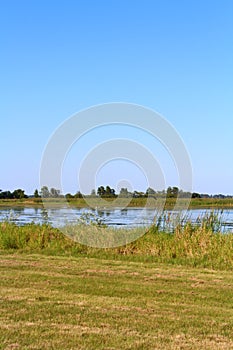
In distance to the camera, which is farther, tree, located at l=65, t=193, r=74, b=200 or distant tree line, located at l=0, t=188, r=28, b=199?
distant tree line, located at l=0, t=188, r=28, b=199

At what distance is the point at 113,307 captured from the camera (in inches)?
221

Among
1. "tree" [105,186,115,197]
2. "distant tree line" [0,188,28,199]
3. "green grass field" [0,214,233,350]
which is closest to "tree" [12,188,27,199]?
"distant tree line" [0,188,28,199]

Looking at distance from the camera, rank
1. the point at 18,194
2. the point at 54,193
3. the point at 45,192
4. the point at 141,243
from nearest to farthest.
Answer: the point at 141,243
the point at 45,192
the point at 54,193
the point at 18,194

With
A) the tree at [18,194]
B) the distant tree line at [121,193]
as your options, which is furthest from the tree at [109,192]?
the tree at [18,194]

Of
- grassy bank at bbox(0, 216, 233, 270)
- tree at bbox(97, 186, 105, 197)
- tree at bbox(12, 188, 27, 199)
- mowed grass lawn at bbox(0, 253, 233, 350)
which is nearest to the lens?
mowed grass lawn at bbox(0, 253, 233, 350)

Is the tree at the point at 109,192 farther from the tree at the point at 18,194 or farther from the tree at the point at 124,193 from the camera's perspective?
the tree at the point at 18,194

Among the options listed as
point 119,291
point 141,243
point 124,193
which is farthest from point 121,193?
point 119,291

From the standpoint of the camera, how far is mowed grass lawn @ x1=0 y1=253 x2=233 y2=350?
14.3ft

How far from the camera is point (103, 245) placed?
37.1 feet

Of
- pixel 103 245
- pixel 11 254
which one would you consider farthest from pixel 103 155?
pixel 11 254

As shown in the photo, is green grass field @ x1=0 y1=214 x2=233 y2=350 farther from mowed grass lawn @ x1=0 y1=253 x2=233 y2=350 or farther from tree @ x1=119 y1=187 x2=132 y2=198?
tree @ x1=119 y1=187 x2=132 y2=198

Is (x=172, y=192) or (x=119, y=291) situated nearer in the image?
(x=119, y=291)

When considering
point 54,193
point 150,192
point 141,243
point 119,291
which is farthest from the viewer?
point 150,192

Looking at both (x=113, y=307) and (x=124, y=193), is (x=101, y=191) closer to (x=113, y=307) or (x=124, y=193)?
(x=124, y=193)
